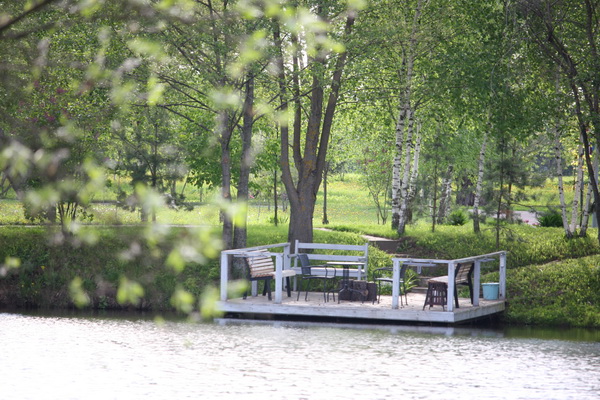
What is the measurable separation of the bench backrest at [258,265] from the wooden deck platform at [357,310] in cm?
58

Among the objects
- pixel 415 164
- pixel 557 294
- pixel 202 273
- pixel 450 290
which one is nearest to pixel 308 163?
pixel 202 273

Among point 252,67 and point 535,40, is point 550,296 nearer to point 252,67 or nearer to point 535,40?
point 535,40

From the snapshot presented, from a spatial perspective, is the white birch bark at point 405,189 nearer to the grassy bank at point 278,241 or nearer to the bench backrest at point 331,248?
the grassy bank at point 278,241

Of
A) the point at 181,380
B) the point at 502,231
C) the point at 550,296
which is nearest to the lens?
the point at 181,380

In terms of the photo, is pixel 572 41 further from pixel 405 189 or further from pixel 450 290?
→ pixel 450 290

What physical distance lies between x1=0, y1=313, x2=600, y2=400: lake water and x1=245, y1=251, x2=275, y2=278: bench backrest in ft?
3.50

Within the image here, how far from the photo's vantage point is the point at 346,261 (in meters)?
18.9

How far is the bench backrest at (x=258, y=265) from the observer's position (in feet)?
55.1

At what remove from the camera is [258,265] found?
16984 mm

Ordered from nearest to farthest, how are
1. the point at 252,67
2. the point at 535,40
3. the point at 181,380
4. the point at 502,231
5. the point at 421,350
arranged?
the point at 181,380, the point at 421,350, the point at 252,67, the point at 535,40, the point at 502,231

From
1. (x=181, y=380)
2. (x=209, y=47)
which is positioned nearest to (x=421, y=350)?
(x=181, y=380)

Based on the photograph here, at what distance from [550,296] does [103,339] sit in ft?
32.9

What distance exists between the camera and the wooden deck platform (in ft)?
52.4

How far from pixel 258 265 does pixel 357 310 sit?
2279 millimetres
